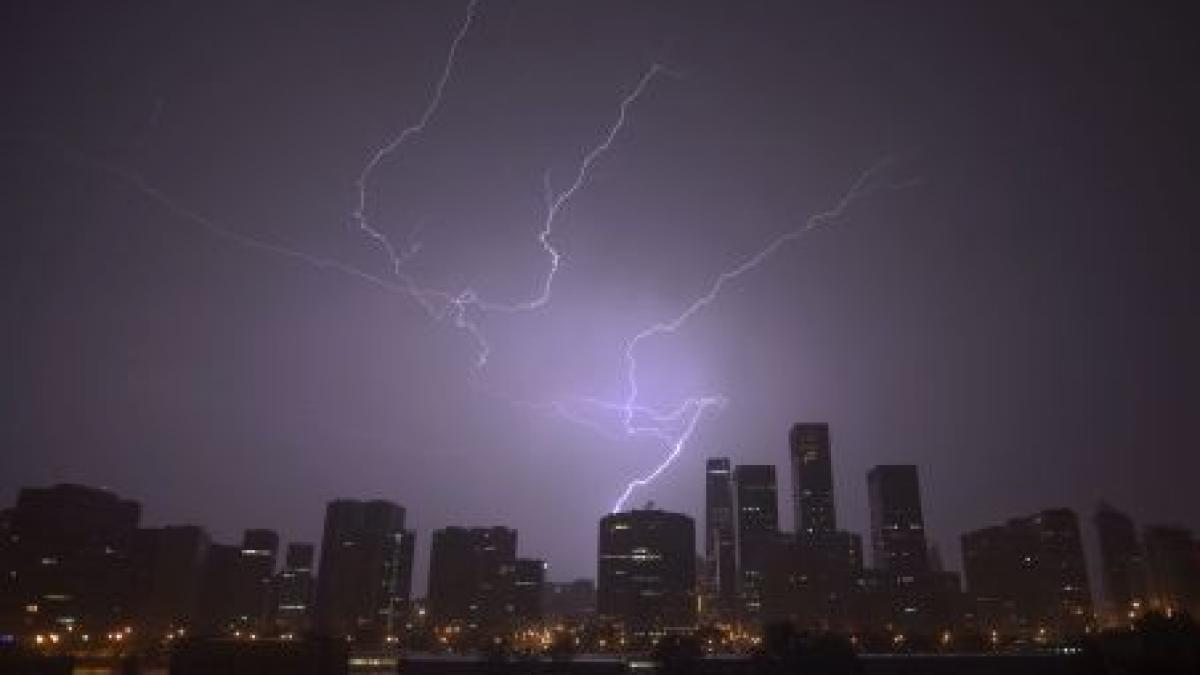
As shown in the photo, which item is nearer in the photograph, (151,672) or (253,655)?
(253,655)

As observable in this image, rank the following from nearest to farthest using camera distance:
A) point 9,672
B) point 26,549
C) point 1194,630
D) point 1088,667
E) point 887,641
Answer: point 1194,630, point 9,672, point 1088,667, point 26,549, point 887,641

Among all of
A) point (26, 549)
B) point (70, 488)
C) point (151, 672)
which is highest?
point (70, 488)

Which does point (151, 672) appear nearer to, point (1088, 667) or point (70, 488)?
point (70, 488)

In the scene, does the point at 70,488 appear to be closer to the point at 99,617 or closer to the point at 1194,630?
the point at 99,617

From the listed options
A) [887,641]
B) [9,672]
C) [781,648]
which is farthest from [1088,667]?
[887,641]

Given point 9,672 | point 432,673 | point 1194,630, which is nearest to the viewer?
point 1194,630

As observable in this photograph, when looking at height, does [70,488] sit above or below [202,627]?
above

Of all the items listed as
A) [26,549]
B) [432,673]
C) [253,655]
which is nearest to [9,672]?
[253,655]
